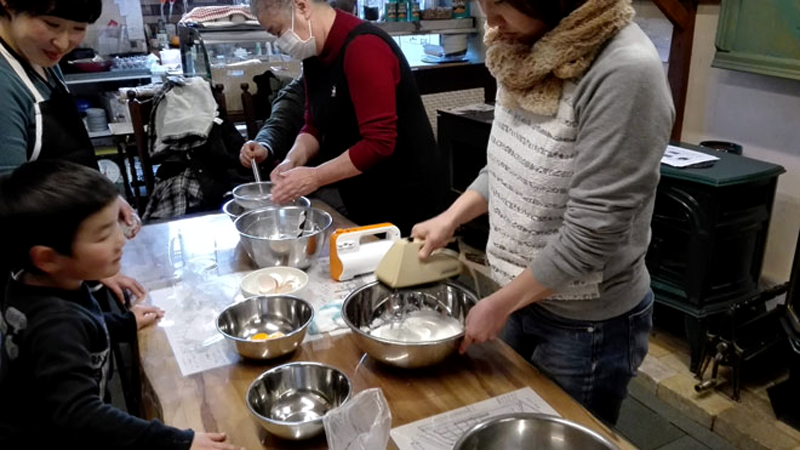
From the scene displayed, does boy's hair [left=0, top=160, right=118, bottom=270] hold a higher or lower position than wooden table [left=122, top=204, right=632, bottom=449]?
higher

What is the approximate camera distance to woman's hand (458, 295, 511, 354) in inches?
43.6

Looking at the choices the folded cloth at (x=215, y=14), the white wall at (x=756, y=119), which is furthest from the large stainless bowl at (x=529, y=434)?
the folded cloth at (x=215, y=14)

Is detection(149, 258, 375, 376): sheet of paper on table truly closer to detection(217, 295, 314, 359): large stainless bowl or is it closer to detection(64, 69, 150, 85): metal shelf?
detection(217, 295, 314, 359): large stainless bowl

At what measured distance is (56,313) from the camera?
114 centimetres

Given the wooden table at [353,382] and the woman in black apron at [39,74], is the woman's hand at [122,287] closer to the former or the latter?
the woman in black apron at [39,74]

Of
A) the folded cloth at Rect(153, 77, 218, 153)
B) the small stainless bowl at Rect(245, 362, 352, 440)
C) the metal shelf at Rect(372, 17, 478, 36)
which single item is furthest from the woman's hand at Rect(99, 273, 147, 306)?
the metal shelf at Rect(372, 17, 478, 36)

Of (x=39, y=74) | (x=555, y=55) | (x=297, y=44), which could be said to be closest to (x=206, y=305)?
(x=39, y=74)

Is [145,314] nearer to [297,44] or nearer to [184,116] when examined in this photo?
[297,44]

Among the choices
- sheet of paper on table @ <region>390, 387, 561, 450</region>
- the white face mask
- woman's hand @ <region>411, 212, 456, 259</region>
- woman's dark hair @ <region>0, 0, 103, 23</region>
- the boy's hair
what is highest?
woman's dark hair @ <region>0, 0, 103, 23</region>

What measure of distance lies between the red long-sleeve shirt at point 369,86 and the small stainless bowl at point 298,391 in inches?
31.3

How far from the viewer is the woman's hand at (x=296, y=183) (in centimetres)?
180

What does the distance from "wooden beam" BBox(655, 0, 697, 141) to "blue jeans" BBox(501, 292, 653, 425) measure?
1.67m

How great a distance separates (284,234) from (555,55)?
1010 mm

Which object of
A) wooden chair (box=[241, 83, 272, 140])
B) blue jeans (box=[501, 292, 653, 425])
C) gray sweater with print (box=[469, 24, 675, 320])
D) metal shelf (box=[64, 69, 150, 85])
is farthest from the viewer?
metal shelf (box=[64, 69, 150, 85])
